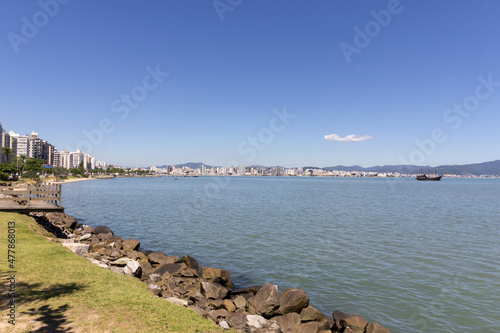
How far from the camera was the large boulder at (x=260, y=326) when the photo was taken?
1051 cm

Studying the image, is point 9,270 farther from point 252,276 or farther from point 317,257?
point 317,257

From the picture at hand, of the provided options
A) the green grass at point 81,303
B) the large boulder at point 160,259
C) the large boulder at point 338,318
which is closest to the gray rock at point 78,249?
the green grass at point 81,303

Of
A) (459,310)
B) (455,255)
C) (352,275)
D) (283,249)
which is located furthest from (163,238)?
(455,255)

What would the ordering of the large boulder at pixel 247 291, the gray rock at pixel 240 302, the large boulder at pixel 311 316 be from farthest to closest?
the large boulder at pixel 247 291
the gray rock at pixel 240 302
the large boulder at pixel 311 316

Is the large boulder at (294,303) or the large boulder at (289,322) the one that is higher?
the large boulder at (294,303)

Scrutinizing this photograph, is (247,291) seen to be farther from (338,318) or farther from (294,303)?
(338,318)

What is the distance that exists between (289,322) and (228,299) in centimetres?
351

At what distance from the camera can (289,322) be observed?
11773 millimetres

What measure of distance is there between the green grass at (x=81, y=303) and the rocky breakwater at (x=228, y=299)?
171 cm

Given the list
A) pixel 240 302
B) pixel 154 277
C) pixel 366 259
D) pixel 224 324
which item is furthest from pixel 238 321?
pixel 366 259

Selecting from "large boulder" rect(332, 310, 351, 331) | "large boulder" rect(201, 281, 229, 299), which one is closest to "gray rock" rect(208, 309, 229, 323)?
"large boulder" rect(201, 281, 229, 299)

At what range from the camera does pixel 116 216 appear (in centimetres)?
4459

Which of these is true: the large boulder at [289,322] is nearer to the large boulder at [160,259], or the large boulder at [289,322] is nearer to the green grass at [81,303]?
the green grass at [81,303]

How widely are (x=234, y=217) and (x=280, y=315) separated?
31163 mm
